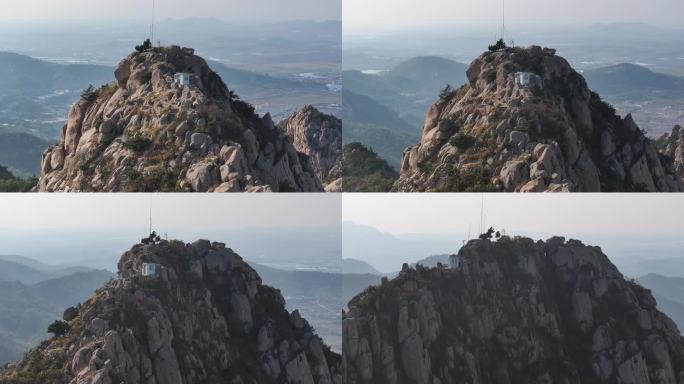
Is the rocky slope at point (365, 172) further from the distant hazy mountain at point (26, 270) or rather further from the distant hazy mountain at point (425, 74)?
the distant hazy mountain at point (26, 270)

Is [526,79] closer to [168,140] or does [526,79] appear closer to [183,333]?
[168,140]

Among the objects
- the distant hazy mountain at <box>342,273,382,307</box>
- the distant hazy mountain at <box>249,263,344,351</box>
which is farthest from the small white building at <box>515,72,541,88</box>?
the distant hazy mountain at <box>249,263,344,351</box>

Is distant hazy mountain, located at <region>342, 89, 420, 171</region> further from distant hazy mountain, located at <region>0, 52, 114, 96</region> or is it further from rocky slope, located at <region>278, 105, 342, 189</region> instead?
distant hazy mountain, located at <region>0, 52, 114, 96</region>

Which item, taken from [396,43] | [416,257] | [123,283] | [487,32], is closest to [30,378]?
[123,283]

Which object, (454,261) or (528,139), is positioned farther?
(454,261)

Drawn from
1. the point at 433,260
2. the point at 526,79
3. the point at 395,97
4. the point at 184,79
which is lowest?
the point at 433,260

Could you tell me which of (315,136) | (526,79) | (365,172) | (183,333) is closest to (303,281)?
(365,172)

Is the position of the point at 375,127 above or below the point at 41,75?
below
